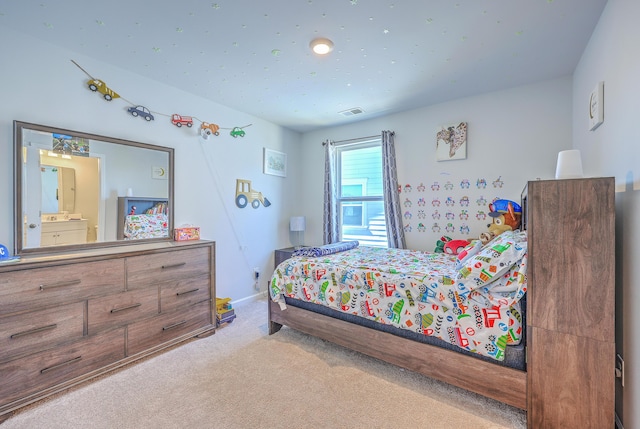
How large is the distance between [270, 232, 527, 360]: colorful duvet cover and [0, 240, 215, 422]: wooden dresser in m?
0.84

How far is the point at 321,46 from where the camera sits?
204cm

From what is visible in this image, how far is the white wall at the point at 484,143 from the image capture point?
8.65 ft

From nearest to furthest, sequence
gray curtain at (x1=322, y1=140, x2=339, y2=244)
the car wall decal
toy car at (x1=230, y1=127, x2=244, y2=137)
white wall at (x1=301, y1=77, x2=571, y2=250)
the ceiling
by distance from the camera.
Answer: the ceiling < the car wall decal < white wall at (x1=301, y1=77, x2=571, y2=250) < toy car at (x1=230, y1=127, x2=244, y2=137) < gray curtain at (x1=322, y1=140, x2=339, y2=244)

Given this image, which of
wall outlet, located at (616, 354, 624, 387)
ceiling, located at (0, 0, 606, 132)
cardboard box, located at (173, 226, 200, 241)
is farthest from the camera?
cardboard box, located at (173, 226, 200, 241)

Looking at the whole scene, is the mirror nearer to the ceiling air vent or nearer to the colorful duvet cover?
the colorful duvet cover

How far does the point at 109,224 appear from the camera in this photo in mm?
2344

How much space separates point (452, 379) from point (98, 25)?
3.21m

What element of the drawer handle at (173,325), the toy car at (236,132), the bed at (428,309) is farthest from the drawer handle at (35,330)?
the toy car at (236,132)

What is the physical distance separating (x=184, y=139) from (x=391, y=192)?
2408 mm

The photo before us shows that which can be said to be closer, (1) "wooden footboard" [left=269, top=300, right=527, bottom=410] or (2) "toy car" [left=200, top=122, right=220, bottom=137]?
(1) "wooden footboard" [left=269, top=300, right=527, bottom=410]

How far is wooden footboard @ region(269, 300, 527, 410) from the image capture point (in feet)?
5.07

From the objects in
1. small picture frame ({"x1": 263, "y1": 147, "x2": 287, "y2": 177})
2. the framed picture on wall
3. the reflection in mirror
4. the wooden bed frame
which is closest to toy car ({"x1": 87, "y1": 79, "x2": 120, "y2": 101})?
the reflection in mirror

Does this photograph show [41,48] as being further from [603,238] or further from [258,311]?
[603,238]

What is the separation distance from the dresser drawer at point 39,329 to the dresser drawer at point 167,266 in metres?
0.36
